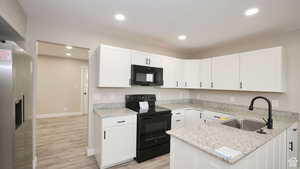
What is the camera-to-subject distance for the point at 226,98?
3260 millimetres

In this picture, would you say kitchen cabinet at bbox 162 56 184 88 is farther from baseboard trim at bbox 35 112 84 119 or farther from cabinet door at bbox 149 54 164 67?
baseboard trim at bbox 35 112 84 119

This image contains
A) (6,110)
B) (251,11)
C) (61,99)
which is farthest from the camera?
(61,99)

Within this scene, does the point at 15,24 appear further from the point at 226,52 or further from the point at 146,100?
the point at 226,52

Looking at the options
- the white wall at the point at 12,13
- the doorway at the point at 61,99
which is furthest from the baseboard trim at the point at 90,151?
the white wall at the point at 12,13

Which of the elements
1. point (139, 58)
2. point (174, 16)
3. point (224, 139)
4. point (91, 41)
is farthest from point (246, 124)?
point (91, 41)

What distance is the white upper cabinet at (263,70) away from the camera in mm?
2242

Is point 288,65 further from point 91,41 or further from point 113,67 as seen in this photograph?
point 91,41

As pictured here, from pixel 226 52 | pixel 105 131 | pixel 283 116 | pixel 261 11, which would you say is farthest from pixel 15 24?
pixel 283 116

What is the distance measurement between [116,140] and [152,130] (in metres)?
0.69

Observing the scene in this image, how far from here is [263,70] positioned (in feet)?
7.88

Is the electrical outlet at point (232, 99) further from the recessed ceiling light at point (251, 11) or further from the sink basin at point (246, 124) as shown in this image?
the recessed ceiling light at point (251, 11)

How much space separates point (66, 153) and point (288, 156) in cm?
375

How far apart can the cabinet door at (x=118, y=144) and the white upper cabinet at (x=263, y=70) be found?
92.8 inches

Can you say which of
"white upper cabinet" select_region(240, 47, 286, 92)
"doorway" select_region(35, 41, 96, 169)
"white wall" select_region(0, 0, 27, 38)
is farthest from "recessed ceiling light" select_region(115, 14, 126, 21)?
"white upper cabinet" select_region(240, 47, 286, 92)
